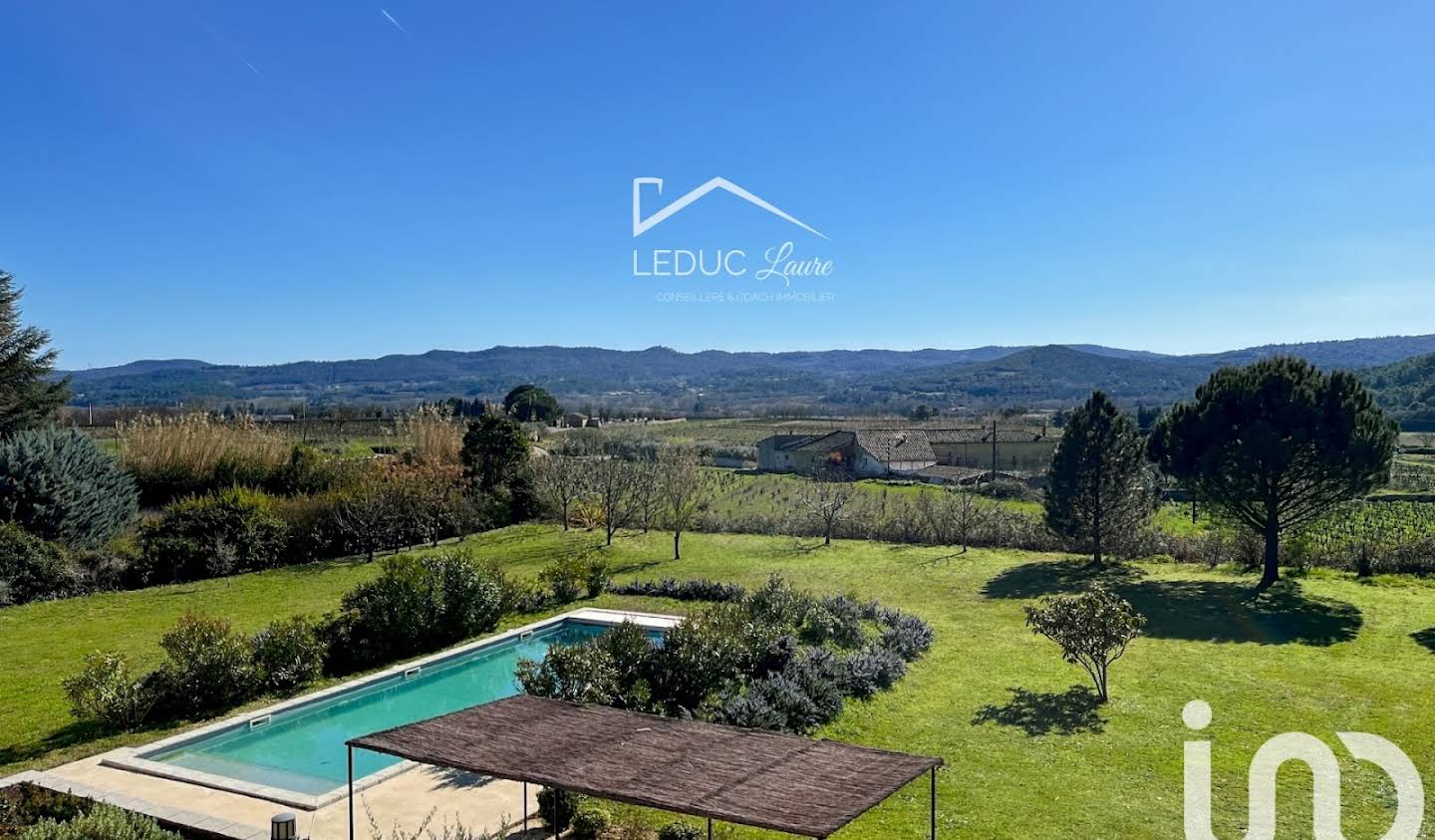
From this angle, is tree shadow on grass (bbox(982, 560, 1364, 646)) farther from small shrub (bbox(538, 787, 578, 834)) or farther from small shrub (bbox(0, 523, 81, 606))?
small shrub (bbox(0, 523, 81, 606))

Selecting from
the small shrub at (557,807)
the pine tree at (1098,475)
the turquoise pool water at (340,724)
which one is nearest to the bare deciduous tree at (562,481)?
the turquoise pool water at (340,724)

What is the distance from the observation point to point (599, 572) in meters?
15.7

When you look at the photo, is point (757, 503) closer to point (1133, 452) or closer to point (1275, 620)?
point (1133, 452)

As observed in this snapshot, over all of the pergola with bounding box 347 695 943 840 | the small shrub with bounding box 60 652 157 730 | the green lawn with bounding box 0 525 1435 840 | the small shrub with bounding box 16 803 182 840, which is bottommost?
the green lawn with bounding box 0 525 1435 840

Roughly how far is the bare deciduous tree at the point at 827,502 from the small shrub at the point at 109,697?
13969mm

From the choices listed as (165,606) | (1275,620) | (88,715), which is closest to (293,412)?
(165,606)

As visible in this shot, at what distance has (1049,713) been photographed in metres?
9.42

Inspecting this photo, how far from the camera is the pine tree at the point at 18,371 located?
19.2 metres

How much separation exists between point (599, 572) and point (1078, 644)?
851cm

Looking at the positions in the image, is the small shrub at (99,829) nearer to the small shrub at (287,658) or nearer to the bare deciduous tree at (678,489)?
the small shrub at (287,658)

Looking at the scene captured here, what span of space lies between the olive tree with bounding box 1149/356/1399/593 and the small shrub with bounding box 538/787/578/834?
13.8 meters

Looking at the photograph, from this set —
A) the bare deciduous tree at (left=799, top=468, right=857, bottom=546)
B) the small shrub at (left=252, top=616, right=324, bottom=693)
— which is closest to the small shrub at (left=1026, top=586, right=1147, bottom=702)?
the small shrub at (left=252, top=616, right=324, bottom=693)

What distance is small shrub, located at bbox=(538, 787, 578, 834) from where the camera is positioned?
6.59 metres

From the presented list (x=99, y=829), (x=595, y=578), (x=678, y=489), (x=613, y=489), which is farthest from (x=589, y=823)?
(x=613, y=489)
